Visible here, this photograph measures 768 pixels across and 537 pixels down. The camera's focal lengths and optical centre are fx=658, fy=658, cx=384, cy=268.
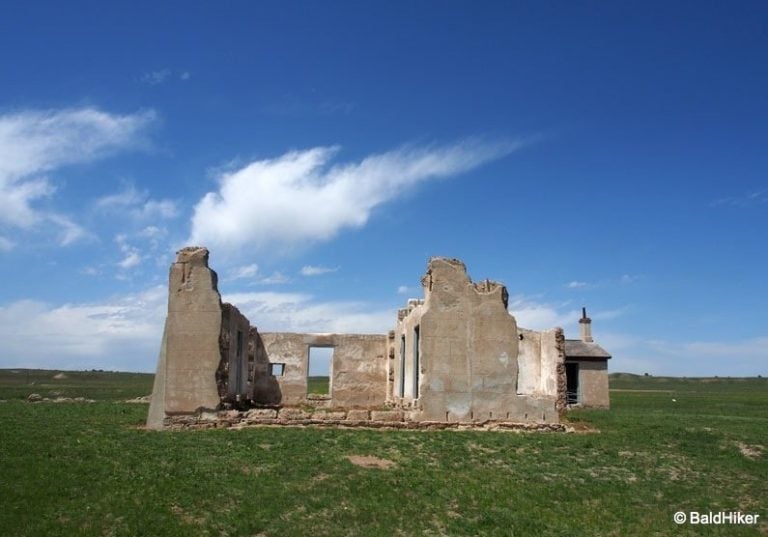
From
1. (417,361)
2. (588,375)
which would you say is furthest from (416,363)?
(588,375)

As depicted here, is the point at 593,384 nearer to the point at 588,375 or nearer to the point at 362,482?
the point at 588,375

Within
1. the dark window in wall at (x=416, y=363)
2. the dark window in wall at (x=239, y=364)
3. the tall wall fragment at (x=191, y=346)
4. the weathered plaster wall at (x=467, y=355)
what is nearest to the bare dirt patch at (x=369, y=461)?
the weathered plaster wall at (x=467, y=355)

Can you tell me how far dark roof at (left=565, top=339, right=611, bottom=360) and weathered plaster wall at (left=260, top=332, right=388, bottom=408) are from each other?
11.8 meters

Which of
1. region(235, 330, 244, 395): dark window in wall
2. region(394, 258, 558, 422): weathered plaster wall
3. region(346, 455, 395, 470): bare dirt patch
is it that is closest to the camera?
region(346, 455, 395, 470): bare dirt patch

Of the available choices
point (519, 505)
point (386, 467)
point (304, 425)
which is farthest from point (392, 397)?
point (519, 505)

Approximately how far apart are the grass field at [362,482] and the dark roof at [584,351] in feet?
58.9

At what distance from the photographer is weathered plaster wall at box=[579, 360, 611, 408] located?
3641cm

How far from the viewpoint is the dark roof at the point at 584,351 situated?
120 ft

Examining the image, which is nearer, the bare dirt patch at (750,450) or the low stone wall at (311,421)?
the bare dirt patch at (750,450)

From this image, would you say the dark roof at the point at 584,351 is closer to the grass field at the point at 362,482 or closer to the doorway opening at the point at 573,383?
the doorway opening at the point at 573,383

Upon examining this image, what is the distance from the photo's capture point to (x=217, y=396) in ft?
63.7

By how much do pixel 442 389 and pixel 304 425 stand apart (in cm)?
466

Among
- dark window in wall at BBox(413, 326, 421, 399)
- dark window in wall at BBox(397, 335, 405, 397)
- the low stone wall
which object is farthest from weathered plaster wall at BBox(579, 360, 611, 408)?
the low stone wall

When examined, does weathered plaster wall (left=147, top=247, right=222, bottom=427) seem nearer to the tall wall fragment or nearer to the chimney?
the tall wall fragment
